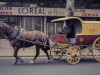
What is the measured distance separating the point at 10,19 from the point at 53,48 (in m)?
10.7

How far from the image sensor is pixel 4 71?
9.94 m

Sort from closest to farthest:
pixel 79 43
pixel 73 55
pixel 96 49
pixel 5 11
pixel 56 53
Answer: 1. pixel 73 55
2. pixel 79 43
3. pixel 96 49
4. pixel 56 53
5. pixel 5 11

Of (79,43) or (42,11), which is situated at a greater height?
(42,11)

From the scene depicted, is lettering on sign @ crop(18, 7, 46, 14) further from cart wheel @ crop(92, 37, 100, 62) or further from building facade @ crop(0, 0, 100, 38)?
cart wheel @ crop(92, 37, 100, 62)

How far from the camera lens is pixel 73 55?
11430mm

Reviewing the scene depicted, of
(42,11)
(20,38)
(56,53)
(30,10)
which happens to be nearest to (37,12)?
(42,11)

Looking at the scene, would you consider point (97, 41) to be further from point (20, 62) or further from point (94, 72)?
point (20, 62)

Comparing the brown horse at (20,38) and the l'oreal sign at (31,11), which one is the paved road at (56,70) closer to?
the brown horse at (20,38)

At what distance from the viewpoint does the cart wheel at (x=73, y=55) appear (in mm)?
11422

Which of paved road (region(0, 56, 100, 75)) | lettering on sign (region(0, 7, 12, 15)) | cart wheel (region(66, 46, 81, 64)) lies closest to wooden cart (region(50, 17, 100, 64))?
cart wheel (region(66, 46, 81, 64))

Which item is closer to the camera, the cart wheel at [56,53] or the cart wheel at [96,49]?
the cart wheel at [96,49]

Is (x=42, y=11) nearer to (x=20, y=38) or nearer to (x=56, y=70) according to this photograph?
(x=20, y=38)

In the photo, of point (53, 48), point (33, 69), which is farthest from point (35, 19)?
point (33, 69)

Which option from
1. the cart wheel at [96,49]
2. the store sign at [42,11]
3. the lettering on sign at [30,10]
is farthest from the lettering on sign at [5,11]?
the cart wheel at [96,49]
